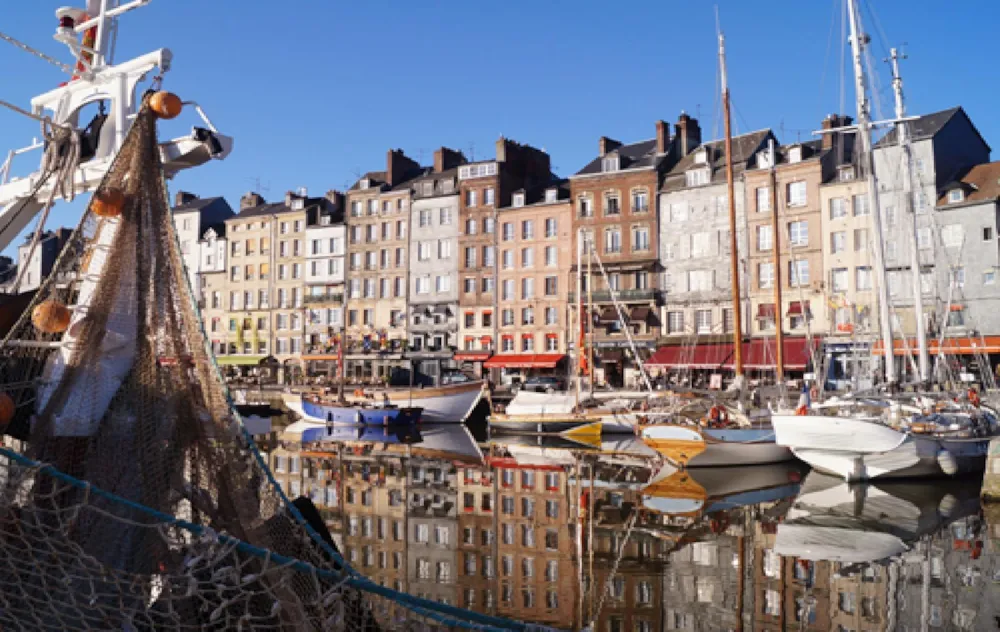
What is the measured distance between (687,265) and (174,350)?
45050 mm

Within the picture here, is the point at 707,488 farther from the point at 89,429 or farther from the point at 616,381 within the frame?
the point at 616,381

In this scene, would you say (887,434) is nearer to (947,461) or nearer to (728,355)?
(947,461)

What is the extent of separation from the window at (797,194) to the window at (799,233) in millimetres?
1107

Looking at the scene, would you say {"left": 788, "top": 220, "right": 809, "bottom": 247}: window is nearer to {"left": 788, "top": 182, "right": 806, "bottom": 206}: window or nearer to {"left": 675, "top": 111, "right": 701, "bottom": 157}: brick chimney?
{"left": 788, "top": 182, "right": 806, "bottom": 206}: window

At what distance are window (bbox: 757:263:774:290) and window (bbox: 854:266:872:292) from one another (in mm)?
4466

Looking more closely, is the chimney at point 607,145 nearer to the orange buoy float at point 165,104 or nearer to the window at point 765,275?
the window at point 765,275

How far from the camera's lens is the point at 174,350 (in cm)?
692

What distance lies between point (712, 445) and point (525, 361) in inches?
1103

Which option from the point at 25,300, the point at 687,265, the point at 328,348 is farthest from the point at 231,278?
the point at 25,300

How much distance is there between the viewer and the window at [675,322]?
4931 cm

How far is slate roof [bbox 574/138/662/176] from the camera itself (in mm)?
52250

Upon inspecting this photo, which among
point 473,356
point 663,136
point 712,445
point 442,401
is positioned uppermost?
point 663,136

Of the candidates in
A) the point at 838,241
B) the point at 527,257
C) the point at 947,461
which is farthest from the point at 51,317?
the point at 527,257

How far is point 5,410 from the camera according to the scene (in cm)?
630
